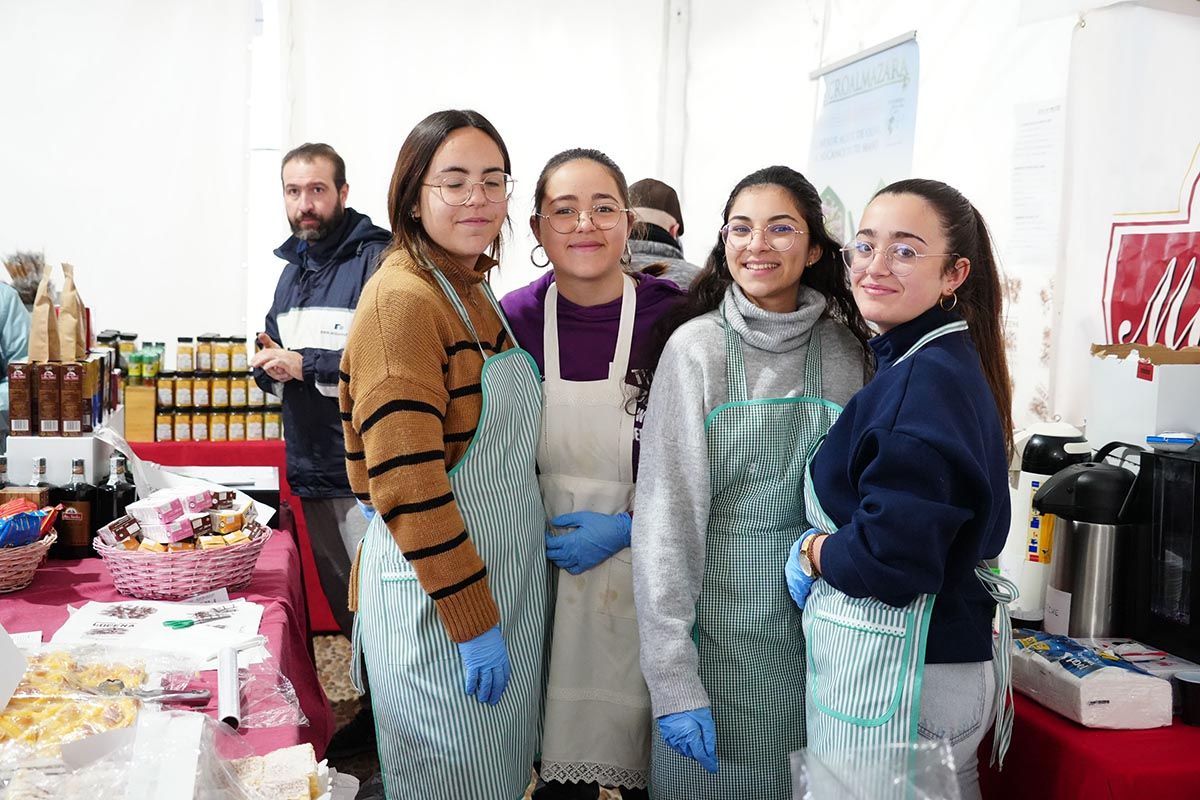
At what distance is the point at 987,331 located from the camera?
5.47ft

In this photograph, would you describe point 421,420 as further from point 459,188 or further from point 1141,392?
point 1141,392

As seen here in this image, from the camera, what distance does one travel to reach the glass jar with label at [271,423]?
13.1ft

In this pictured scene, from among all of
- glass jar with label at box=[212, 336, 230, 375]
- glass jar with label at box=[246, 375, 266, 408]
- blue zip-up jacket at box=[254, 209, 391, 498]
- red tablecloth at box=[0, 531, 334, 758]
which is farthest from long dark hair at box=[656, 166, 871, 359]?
glass jar with label at box=[212, 336, 230, 375]

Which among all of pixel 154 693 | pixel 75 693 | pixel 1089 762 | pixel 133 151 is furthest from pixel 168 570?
pixel 133 151

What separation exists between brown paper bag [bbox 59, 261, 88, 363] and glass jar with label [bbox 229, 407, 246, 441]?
58.3 inches

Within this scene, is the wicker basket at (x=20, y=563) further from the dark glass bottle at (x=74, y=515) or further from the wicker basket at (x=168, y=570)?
the dark glass bottle at (x=74, y=515)

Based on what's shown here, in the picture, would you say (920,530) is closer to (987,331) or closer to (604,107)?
(987,331)

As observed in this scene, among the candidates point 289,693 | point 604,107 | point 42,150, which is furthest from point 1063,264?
point 42,150

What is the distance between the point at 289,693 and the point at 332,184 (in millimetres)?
2349

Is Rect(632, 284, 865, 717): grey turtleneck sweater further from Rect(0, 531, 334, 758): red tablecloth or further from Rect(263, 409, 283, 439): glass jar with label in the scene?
Rect(263, 409, 283, 439): glass jar with label

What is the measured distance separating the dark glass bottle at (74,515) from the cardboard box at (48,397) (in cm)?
11

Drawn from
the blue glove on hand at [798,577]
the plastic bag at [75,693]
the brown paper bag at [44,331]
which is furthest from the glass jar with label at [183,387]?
the blue glove on hand at [798,577]

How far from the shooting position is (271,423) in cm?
400

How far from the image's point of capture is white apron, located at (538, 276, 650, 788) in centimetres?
195
